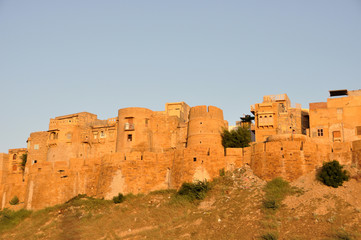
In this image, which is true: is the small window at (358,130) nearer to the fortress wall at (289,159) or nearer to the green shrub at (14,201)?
the fortress wall at (289,159)

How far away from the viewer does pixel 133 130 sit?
42.0 meters

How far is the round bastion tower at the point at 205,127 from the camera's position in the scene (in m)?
38.2

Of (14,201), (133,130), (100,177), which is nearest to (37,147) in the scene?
(14,201)

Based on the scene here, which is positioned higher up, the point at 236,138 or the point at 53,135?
the point at 53,135

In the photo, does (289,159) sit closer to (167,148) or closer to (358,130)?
(358,130)

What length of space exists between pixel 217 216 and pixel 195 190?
370 centimetres

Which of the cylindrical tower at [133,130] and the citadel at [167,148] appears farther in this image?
the cylindrical tower at [133,130]

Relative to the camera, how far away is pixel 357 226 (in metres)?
23.7

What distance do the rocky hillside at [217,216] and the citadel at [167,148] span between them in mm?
1229

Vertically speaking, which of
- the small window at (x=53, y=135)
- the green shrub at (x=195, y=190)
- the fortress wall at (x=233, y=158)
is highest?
the small window at (x=53, y=135)

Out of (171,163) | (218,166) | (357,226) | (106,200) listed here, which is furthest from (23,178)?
(357,226)

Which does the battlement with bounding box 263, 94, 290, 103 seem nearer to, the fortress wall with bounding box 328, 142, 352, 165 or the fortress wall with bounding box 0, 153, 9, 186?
the fortress wall with bounding box 328, 142, 352, 165

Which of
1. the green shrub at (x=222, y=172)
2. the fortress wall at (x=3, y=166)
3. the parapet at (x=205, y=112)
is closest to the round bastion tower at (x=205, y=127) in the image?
the parapet at (x=205, y=112)

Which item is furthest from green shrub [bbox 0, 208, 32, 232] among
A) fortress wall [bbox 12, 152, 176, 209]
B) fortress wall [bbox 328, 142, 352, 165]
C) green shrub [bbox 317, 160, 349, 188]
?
fortress wall [bbox 328, 142, 352, 165]
